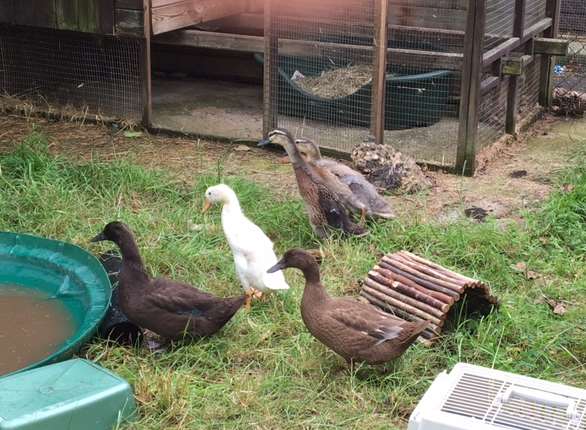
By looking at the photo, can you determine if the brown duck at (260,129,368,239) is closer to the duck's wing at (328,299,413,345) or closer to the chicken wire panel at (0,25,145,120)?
the duck's wing at (328,299,413,345)

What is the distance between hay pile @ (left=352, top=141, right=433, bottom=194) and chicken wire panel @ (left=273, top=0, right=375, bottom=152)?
0.72 metres

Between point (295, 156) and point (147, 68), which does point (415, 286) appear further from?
point (147, 68)

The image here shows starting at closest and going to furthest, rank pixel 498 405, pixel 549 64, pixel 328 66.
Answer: pixel 498 405 → pixel 328 66 → pixel 549 64

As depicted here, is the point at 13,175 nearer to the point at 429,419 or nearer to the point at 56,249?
the point at 56,249

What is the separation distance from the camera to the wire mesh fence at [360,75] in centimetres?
738

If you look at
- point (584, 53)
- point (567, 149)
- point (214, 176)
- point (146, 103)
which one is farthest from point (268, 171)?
point (584, 53)

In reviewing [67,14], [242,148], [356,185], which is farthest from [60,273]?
[67,14]

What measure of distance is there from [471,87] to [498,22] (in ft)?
2.65

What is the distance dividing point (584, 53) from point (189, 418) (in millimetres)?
7902

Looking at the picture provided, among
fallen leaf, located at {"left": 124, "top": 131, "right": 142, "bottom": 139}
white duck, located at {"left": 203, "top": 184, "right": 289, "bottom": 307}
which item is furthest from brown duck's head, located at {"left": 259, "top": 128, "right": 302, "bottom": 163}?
fallen leaf, located at {"left": 124, "top": 131, "right": 142, "bottom": 139}

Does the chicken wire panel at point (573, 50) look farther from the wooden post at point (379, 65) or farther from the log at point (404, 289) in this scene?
the log at point (404, 289)

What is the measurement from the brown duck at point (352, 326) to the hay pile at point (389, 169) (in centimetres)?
237

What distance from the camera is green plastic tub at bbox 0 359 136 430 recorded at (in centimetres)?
339

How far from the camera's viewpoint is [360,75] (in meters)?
7.72
